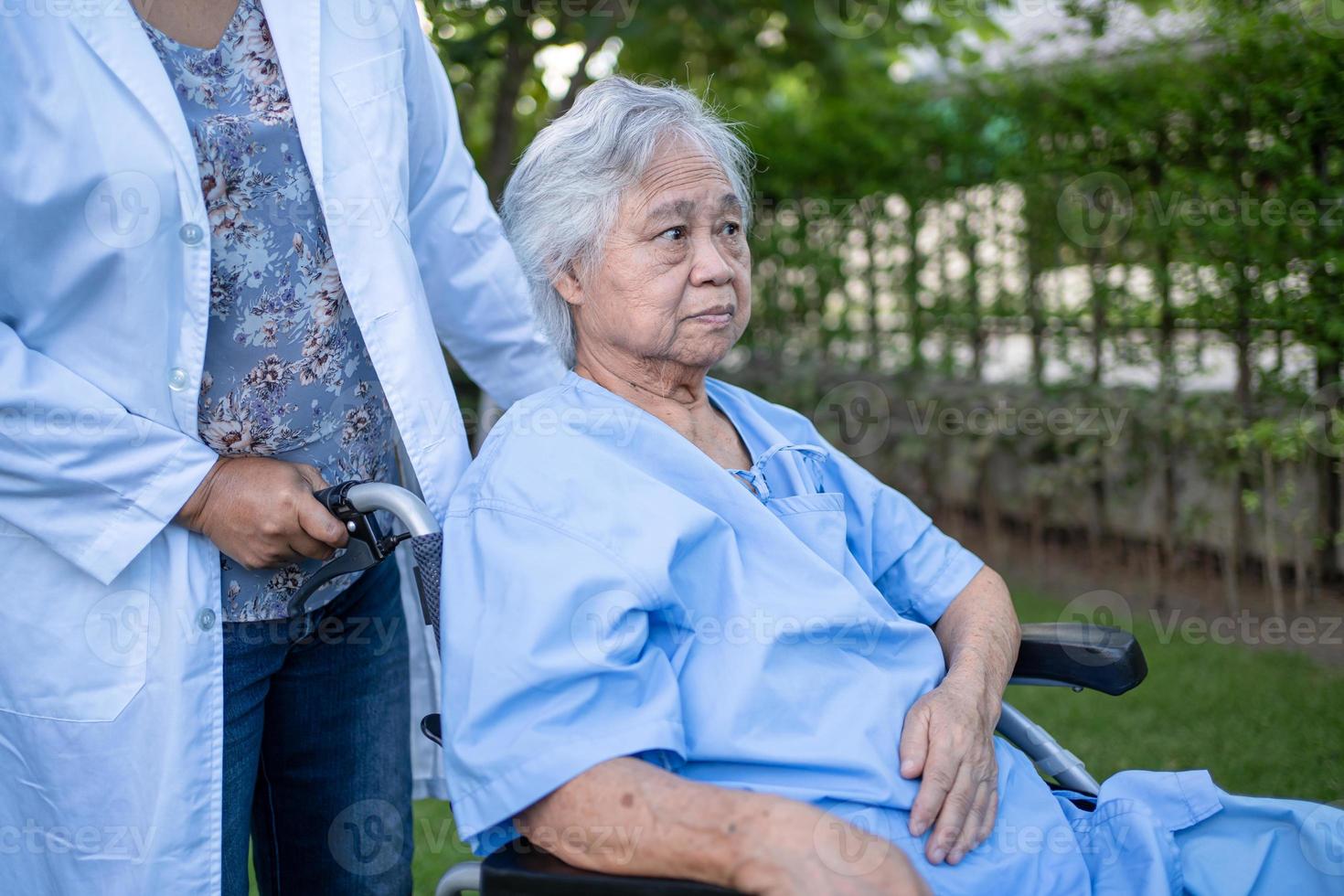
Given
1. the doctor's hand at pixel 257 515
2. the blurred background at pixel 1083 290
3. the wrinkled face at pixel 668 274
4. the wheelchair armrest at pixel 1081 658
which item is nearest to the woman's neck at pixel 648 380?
the wrinkled face at pixel 668 274

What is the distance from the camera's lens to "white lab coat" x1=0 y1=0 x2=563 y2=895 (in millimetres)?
1523

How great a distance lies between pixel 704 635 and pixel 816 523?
32 centimetres

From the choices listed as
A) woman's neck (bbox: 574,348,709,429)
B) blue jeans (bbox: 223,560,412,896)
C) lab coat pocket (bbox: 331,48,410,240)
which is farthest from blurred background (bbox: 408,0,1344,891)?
lab coat pocket (bbox: 331,48,410,240)

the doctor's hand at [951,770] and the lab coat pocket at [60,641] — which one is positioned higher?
the lab coat pocket at [60,641]

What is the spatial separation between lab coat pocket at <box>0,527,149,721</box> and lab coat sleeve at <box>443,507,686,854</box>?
45cm

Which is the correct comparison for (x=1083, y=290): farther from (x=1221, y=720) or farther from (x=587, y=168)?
(x=587, y=168)

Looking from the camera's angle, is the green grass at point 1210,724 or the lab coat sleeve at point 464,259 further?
the green grass at point 1210,724

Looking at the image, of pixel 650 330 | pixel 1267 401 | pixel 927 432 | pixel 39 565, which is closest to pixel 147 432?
pixel 39 565

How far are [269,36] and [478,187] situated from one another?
465mm

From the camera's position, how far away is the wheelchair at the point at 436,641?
56.2 inches

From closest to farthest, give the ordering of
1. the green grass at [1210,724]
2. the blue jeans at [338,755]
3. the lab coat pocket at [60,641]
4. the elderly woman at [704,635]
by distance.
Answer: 1. the elderly woman at [704,635]
2. the lab coat pocket at [60,641]
3. the blue jeans at [338,755]
4. the green grass at [1210,724]

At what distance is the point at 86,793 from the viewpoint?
1614 mm

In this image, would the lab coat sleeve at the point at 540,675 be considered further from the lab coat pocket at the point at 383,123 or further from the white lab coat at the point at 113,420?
the lab coat pocket at the point at 383,123

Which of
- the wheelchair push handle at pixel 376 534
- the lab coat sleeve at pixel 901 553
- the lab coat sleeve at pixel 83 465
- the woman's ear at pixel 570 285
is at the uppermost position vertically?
the woman's ear at pixel 570 285
